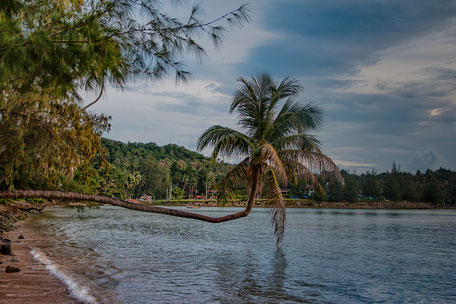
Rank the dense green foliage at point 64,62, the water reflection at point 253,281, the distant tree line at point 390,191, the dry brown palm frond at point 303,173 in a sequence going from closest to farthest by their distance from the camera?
1. the dense green foliage at point 64,62
2. the water reflection at point 253,281
3. the dry brown palm frond at point 303,173
4. the distant tree line at point 390,191

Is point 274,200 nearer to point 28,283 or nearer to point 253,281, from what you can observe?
point 253,281

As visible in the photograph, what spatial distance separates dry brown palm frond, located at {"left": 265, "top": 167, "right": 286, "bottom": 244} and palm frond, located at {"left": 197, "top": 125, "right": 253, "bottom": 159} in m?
1.32

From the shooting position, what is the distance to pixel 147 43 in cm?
640

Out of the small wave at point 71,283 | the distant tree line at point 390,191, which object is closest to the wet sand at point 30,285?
the small wave at point 71,283

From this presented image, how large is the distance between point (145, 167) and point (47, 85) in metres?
120

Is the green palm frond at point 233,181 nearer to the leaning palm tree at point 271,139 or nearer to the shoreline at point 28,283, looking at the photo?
the leaning palm tree at point 271,139

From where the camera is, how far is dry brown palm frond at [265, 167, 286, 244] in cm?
1134

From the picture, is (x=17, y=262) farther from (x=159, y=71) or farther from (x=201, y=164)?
(x=201, y=164)

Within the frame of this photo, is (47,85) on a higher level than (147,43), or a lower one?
lower

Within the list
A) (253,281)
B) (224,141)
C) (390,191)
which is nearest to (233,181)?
(224,141)

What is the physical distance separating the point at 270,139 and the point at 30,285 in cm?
858

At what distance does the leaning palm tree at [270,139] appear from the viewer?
12.3 meters

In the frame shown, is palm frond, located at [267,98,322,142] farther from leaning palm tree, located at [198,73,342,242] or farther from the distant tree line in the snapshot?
the distant tree line

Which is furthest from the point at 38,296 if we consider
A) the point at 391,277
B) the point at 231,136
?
the point at 391,277
